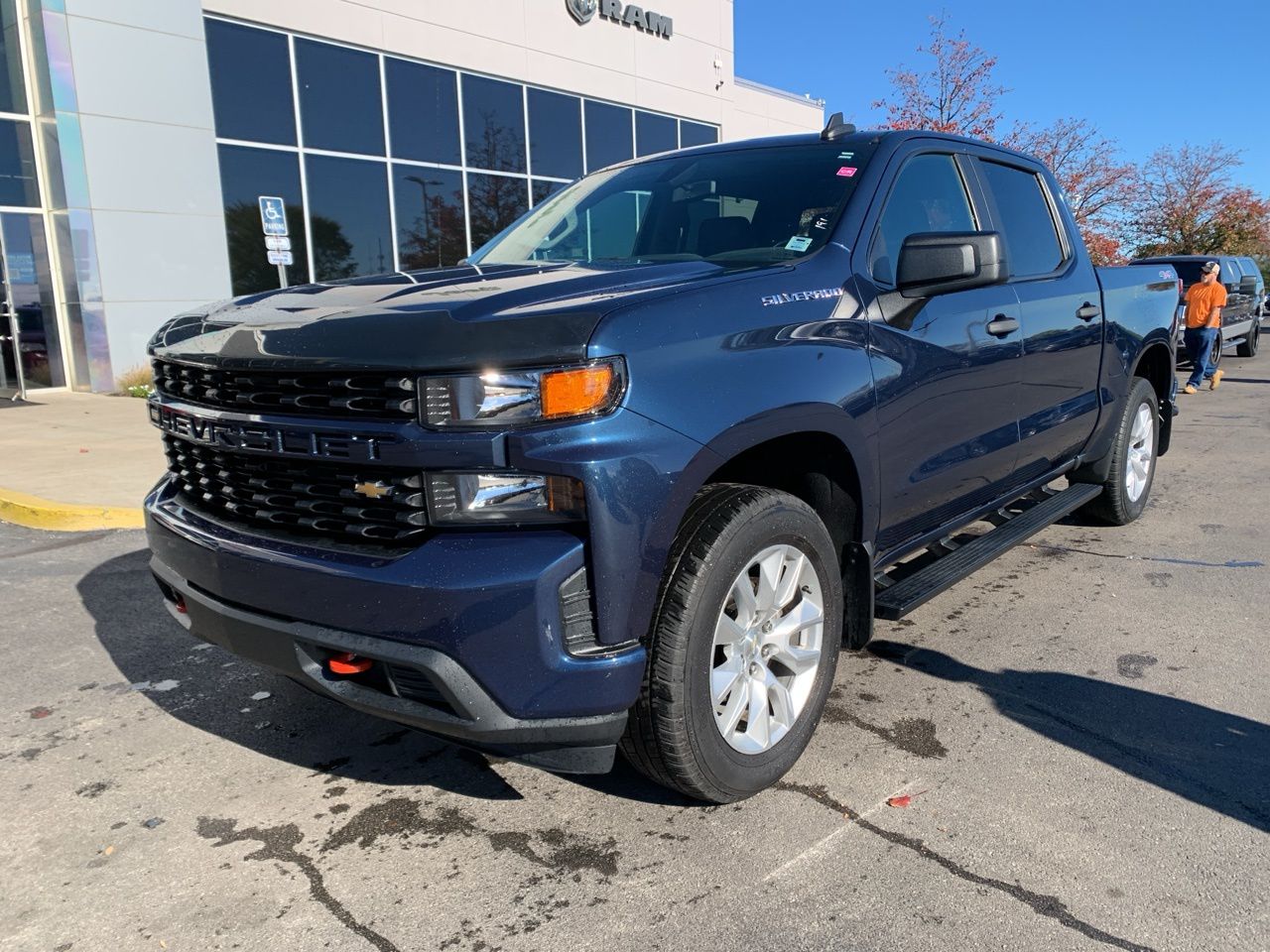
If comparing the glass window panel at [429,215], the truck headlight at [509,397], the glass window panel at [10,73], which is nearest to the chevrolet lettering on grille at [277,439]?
the truck headlight at [509,397]

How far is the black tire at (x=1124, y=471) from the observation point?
530cm

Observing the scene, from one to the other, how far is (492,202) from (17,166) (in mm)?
6894

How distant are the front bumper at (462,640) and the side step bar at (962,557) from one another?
4.41ft

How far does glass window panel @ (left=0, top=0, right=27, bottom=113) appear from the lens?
1153 centimetres

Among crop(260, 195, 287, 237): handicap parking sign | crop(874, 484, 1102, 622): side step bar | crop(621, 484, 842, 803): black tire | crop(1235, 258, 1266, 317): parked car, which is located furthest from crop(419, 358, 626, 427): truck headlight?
crop(1235, 258, 1266, 317): parked car

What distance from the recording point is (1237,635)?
156 inches

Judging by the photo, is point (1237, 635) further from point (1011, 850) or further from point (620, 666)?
point (620, 666)

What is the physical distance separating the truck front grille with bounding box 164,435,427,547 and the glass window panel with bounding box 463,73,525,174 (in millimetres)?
14151

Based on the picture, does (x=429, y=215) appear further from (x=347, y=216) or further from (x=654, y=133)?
(x=654, y=133)

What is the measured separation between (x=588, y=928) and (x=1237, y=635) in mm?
3147

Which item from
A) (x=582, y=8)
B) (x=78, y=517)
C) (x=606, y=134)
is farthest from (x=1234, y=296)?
(x=78, y=517)

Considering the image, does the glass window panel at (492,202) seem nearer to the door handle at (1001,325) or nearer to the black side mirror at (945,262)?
the door handle at (1001,325)

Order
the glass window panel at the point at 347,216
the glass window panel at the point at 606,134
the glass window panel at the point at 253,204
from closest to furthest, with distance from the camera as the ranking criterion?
the glass window panel at the point at 253,204
the glass window panel at the point at 347,216
the glass window panel at the point at 606,134

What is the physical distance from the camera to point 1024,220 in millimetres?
4352
